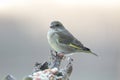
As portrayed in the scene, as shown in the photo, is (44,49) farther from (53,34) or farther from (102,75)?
(53,34)

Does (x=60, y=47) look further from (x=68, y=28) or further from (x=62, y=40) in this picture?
(x=68, y=28)

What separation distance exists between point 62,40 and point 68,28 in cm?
195

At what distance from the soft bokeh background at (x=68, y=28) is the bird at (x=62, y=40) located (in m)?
1.07

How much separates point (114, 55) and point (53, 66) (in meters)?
1.91

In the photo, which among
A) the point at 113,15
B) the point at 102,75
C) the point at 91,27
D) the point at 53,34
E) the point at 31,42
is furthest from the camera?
the point at 113,15

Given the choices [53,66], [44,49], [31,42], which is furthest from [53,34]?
[31,42]

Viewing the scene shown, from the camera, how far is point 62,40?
124 centimetres

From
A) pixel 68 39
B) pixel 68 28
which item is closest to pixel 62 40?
pixel 68 39

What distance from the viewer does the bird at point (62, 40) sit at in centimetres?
122

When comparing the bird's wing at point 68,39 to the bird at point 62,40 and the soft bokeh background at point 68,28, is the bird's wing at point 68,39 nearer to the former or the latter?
the bird at point 62,40

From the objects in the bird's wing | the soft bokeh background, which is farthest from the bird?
the soft bokeh background

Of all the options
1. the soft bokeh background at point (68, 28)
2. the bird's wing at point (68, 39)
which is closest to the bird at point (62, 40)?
the bird's wing at point (68, 39)

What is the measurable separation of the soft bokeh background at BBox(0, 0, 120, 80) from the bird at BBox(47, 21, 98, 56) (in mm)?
1068

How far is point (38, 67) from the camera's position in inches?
42.3
